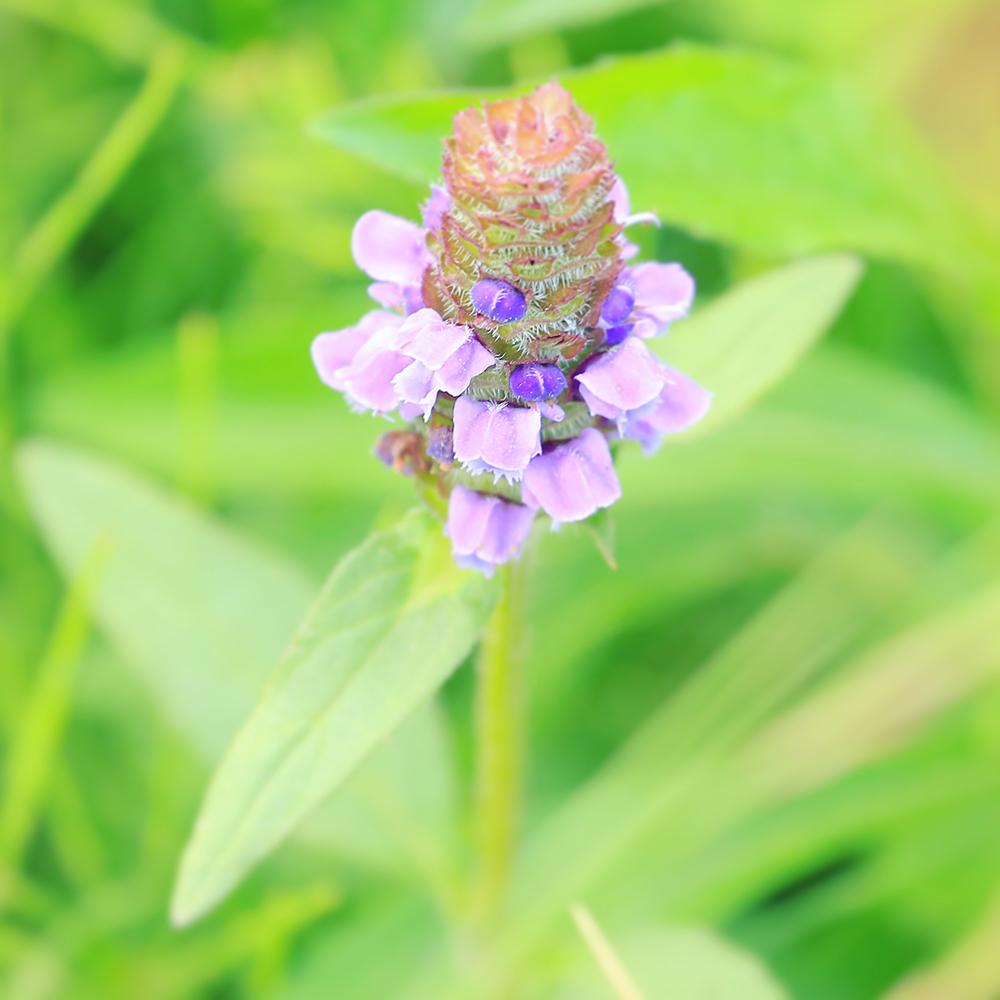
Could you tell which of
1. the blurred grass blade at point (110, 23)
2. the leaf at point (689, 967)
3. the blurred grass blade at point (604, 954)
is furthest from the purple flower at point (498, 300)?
the blurred grass blade at point (110, 23)

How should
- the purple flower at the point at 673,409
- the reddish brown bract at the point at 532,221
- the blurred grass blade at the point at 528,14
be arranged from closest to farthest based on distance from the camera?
the reddish brown bract at the point at 532,221 → the purple flower at the point at 673,409 → the blurred grass blade at the point at 528,14

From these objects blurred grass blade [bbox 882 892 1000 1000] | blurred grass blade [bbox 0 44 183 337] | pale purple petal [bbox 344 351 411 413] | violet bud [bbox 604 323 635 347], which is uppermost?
blurred grass blade [bbox 0 44 183 337]

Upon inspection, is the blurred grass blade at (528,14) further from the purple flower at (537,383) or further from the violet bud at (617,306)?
the purple flower at (537,383)

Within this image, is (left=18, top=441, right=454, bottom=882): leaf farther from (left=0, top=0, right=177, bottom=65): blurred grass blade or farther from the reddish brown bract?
(left=0, top=0, right=177, bottom=65): blurred grass blade

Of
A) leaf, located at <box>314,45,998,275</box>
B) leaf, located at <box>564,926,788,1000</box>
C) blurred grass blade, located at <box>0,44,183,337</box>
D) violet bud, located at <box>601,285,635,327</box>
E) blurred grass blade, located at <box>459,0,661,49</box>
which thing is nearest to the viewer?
violet bud, located at <box>601,285,635,327</box>

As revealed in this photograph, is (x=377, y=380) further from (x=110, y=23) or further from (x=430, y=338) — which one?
(x=110, y=23)

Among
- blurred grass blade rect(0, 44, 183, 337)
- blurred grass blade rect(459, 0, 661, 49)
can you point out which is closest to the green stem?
blurred grass blade rect(459, 0, 661, 49)

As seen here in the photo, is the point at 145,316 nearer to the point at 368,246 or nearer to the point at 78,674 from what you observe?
the point at 78,674
